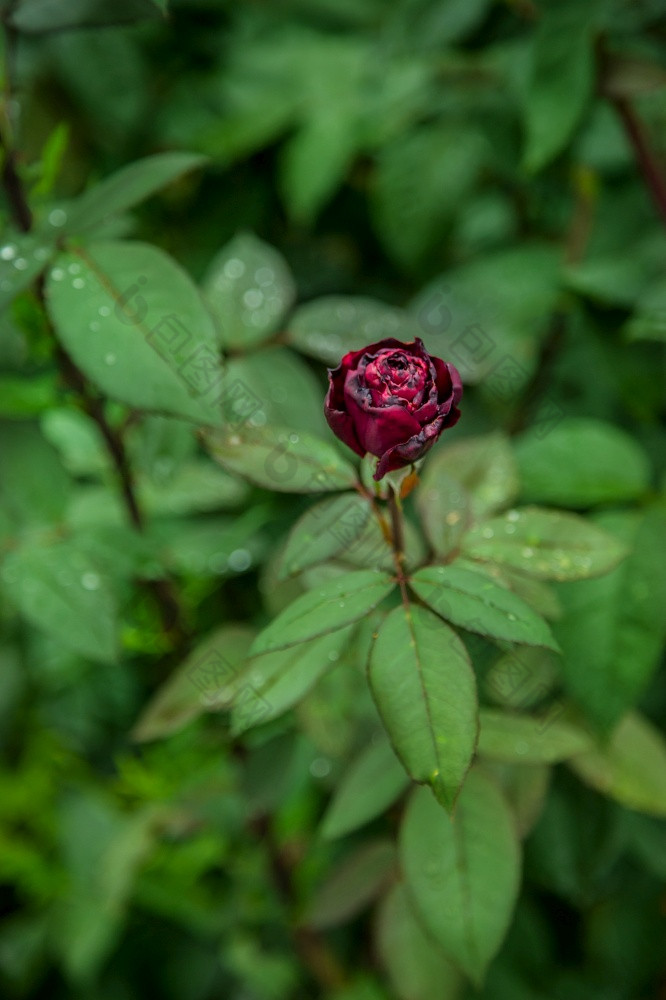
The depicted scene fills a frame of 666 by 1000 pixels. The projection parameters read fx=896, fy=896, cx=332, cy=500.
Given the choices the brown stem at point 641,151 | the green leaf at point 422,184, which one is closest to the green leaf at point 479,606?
the brown stem at point 641,151

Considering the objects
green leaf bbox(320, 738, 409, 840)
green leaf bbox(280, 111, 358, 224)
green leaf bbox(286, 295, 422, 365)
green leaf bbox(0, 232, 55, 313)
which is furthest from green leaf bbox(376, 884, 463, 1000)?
green leaf bbox(280, 111, 358, 224)

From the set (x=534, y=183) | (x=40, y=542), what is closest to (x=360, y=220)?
(x=534, y=183)

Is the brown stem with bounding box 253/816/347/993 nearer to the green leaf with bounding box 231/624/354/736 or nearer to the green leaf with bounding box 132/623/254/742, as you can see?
the green leaf with bounding box 132/623/254/742

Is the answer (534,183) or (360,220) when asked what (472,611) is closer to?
(534,183)

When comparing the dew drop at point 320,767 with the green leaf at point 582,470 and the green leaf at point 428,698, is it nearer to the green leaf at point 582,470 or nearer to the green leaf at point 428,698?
the green leaf at point 582,470

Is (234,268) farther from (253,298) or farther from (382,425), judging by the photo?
(382,425)

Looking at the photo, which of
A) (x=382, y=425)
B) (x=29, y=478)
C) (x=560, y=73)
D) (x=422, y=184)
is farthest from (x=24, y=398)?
(x=422, y=184)
